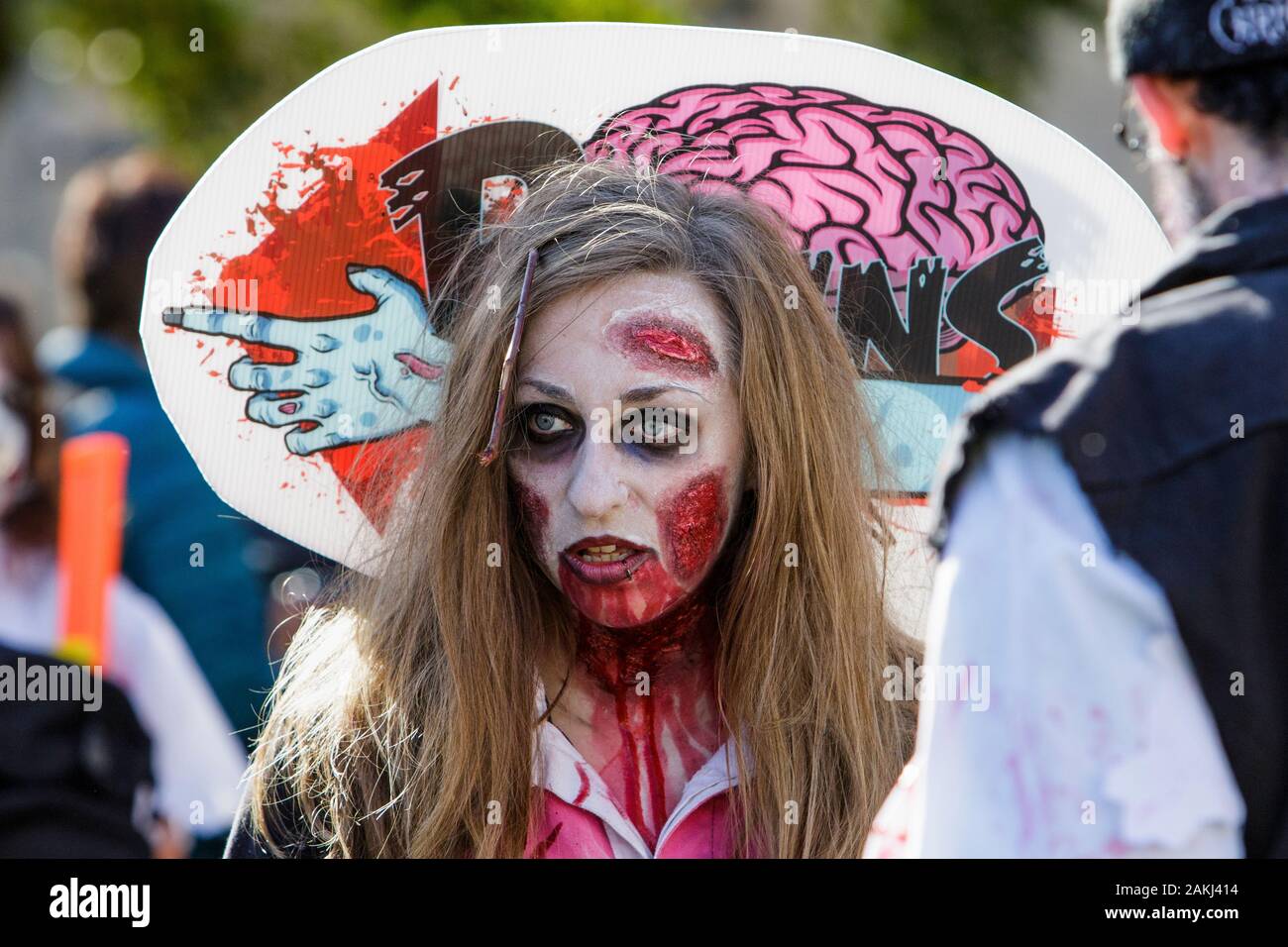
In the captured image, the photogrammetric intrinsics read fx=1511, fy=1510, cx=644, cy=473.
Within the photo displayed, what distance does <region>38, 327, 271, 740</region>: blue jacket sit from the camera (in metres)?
3.01

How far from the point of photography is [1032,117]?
2.20 metres

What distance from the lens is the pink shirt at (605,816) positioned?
1.85 metres

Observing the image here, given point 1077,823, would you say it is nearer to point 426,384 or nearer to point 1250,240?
point 1250,240

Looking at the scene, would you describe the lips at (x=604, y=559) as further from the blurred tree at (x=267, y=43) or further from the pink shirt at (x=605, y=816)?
the blurred tree at (x=267, y=43)

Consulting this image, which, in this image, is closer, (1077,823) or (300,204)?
(1077,823)

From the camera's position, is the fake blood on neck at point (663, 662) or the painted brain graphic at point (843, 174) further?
the painted brain graphic at point (843, 174)

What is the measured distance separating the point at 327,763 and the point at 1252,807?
1.14 meters

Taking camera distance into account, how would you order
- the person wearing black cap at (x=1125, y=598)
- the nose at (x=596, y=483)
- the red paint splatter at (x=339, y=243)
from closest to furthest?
1. the person wearing black cap at (x=1125, y=598)
2. the nose at (x=596, y=483)
3. the red paint splatter at (x=339, y=243)

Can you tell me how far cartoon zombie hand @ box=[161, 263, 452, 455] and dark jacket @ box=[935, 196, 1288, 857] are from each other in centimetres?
112

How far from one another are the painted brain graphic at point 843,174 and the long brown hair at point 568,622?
0.13m

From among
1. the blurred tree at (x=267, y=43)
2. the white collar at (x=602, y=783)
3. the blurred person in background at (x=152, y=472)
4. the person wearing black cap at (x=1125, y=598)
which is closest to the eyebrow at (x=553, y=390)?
the white collar at (x=602, y=783)

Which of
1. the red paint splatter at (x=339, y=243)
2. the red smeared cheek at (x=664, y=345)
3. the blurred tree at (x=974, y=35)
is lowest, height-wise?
the red smeared cheek at (x=664, y=345)

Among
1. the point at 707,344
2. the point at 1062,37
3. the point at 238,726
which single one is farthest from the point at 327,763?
the point at 1062,37
